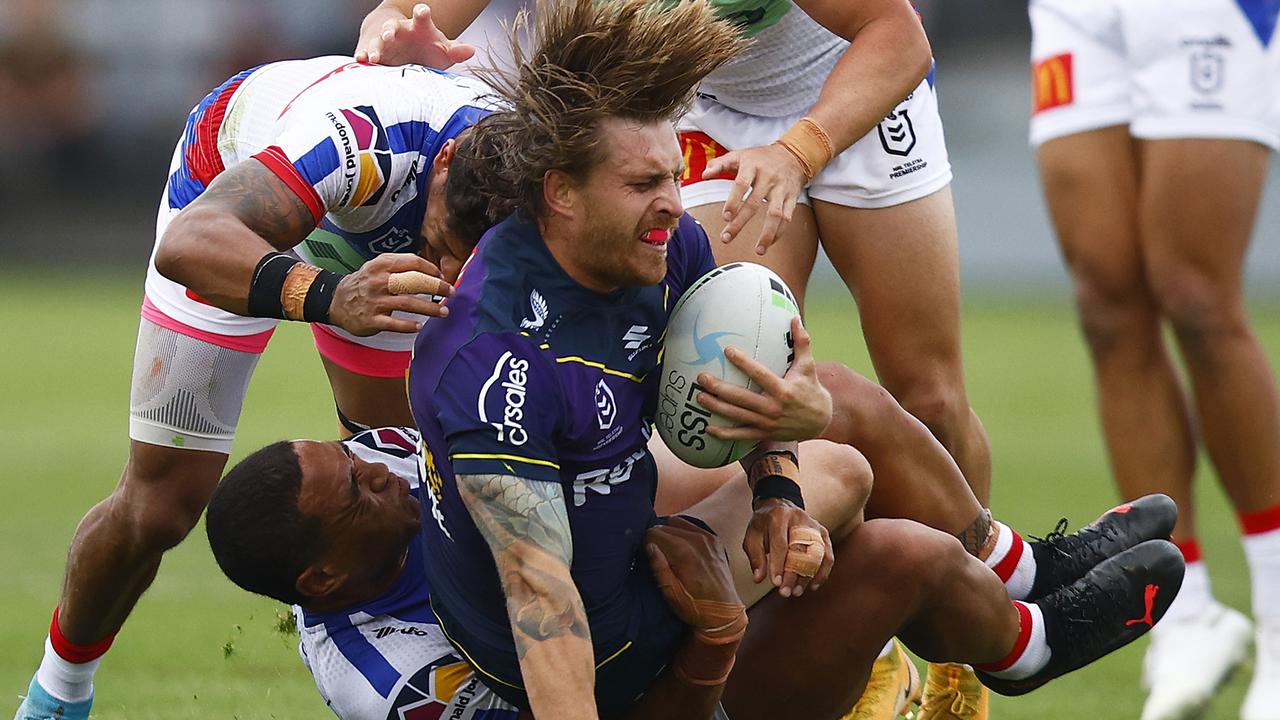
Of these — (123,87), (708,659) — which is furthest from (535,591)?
(123,87)

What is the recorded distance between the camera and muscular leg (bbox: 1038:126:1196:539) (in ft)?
18.7

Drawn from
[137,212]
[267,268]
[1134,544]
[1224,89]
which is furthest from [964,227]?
[267,268]

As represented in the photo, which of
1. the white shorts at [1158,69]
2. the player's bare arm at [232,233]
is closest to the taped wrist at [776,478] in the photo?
the player's bare arm at [232,233]

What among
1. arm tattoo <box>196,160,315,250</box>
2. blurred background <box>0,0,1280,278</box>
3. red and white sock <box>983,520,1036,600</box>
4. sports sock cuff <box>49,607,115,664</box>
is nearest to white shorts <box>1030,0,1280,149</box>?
red and white sock <box>983,520,1036,600</box>

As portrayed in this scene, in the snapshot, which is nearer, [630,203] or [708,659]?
[630,203]

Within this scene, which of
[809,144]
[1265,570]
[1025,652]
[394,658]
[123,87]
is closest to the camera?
[394,658]

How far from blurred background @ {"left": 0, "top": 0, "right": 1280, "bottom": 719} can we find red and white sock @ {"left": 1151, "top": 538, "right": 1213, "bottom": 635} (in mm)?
265

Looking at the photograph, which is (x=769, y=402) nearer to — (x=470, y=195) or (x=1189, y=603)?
(x=470, y=195)

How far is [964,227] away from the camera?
61.1 ft

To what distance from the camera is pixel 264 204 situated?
3.91 meters

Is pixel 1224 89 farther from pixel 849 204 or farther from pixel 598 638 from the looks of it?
pixel 598 638

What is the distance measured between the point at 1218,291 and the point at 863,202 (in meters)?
1.35

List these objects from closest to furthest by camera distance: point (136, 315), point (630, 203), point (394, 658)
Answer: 1. point (630, 203)
2. point (394, 658)
3. point (136, 315)

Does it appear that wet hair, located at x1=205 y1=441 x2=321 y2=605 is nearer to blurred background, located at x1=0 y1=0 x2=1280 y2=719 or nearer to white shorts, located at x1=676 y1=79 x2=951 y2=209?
blurred background, located at x1=0 y1=0 x2=1280 y2=719
